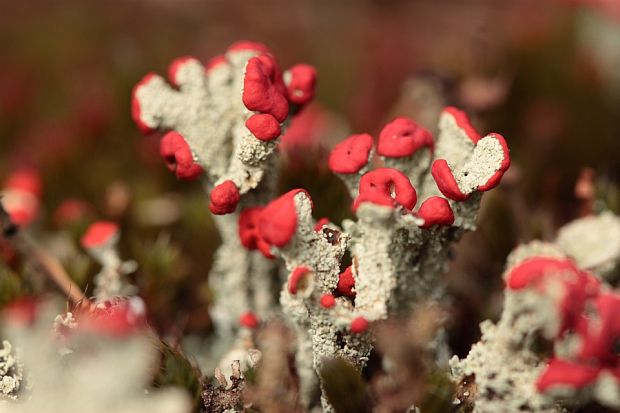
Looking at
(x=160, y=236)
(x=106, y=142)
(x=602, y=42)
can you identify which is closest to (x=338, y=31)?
(x=602, y=42)

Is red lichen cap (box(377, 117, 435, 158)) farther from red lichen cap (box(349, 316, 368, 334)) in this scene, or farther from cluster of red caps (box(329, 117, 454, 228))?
red lichen cap (box(349, 316, 368, 334))

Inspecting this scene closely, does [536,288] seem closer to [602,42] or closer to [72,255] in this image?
[72,255]

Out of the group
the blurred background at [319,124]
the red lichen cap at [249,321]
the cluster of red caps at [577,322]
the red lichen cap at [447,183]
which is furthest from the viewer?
the blurred background at [319,124]

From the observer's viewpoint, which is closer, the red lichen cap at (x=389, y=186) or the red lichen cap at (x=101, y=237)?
the red lichen cap at (x=389, y=186)

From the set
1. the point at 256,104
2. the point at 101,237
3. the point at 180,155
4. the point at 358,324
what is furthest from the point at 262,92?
the point at 101,237

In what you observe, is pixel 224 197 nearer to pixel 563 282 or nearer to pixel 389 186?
pixel 389 186

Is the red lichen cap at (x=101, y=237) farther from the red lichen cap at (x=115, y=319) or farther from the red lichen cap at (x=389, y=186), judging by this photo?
the red lichen cap at (x=389, y=186)

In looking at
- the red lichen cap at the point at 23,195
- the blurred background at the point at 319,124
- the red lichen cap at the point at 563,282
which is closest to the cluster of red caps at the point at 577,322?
the red lichen cap at the point at 563,282
